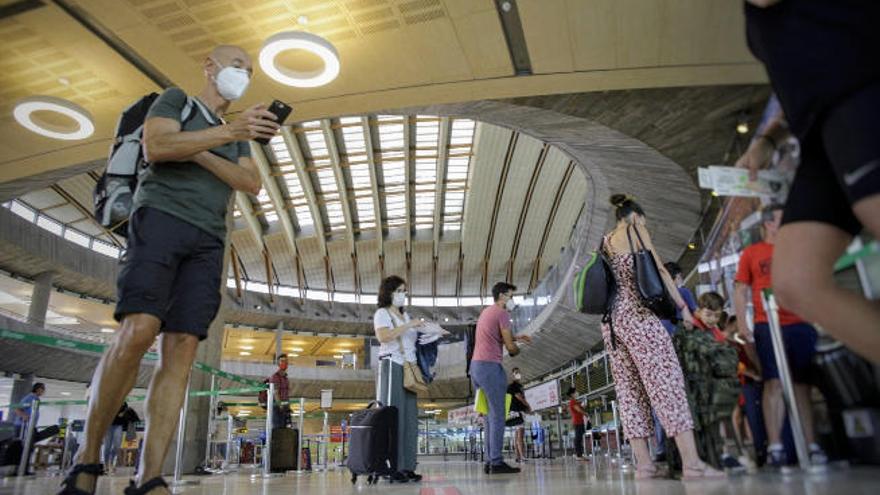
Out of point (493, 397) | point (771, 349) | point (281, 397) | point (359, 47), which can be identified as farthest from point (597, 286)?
point (281, 397)

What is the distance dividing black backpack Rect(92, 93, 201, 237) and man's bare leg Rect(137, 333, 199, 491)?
541 millimetres

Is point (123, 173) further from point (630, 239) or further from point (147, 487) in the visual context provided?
point (630, 239)

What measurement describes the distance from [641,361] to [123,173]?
291 centimetres

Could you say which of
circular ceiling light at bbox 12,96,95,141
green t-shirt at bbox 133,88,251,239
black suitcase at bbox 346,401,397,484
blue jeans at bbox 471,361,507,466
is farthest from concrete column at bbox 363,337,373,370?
green t-shirt at bbox 133,88,251,239

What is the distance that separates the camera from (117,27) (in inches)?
210

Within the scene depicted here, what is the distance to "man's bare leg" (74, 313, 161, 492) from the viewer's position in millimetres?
1891

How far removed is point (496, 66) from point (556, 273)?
13.4 m

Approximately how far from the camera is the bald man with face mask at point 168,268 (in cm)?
190

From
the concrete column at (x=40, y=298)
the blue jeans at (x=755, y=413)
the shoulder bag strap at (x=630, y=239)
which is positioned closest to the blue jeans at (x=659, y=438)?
the blue jeans at (x=755, y=413)

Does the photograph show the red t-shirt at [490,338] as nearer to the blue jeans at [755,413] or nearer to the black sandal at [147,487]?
the blue jeans at [755,413]

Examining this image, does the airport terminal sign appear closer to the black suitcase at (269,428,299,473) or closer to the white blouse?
the black suitcase at (269,428,299,473)

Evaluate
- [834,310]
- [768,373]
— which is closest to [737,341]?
[768,373]

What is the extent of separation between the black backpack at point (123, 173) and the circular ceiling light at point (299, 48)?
3.07 m

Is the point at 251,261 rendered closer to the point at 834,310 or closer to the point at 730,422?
the point at 730,422
